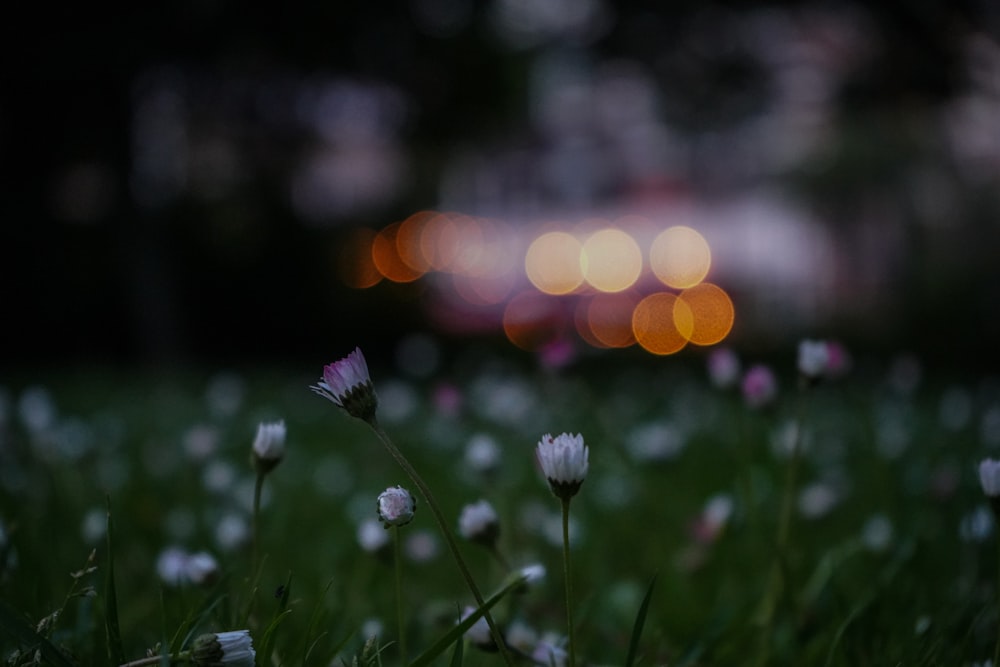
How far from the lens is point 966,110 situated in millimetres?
8281

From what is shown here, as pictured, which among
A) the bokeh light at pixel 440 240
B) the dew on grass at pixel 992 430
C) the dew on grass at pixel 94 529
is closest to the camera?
the dew on grass at pixel 94 529

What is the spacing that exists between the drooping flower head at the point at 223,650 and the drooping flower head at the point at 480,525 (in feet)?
0.98

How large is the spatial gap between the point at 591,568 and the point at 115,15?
648cm

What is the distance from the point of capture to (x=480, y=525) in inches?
42.0

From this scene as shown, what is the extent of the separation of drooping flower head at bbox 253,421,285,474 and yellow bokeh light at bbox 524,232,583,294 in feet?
29.5

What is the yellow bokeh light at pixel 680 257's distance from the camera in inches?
381

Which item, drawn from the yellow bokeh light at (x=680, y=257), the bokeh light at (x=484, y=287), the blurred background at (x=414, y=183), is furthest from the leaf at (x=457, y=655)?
the bokeh light at (x=484, y=287)

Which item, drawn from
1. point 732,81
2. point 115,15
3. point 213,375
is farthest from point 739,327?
point 115,15

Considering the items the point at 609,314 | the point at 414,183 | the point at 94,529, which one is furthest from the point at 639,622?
the point at 414,183

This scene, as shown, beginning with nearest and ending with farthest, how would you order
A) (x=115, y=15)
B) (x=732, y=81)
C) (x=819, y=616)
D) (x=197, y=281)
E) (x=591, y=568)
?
(x=819, y=616) → (x=591, y=568) → (x=115, y=15) → (x=732, y=81) → (x=197, y=281)

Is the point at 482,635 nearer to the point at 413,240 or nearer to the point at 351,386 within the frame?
the point at 351,386

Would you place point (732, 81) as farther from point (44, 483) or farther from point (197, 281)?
point (44, 483)

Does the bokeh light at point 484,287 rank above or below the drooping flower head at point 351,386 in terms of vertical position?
below

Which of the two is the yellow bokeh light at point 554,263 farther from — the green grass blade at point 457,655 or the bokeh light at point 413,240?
the green grass blade at point 457,655
